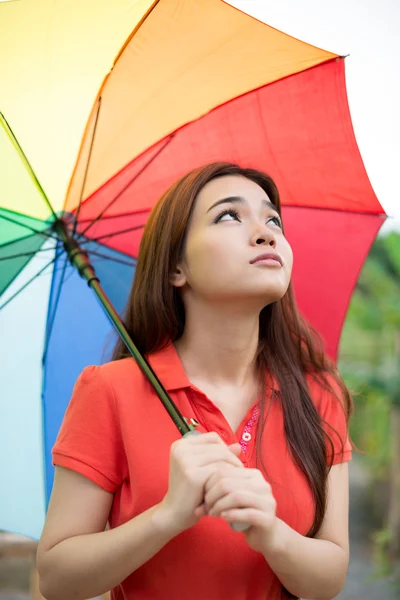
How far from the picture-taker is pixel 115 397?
1.81 meters

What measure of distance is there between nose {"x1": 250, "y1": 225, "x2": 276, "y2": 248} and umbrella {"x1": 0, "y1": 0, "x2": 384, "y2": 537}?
17.2 inches

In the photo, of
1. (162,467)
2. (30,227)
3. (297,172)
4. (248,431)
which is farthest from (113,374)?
(297,172)

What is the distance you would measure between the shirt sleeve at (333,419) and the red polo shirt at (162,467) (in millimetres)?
157

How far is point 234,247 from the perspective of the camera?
1829 mm

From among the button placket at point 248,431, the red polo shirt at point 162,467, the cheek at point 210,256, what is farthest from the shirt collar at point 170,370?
the cheek at point 210,256

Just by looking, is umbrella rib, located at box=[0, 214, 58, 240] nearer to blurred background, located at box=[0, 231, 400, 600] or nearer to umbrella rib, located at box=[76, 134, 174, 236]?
umbrella rib, located at box=[76, 134, 174, 236]

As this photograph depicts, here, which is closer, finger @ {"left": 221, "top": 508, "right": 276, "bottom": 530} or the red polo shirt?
finger @ {"left": 221, "top": 508, "right": 276, "bottom": 530}

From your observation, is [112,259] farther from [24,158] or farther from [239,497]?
[239,497]

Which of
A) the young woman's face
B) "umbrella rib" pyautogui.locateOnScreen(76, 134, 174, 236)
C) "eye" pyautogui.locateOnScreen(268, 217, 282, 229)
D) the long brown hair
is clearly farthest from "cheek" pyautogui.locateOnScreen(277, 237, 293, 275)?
"umbrella rib" pyautogui.locateOnScreen(76, 134, 174, 236)

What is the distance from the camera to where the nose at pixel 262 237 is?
1847 millimetres

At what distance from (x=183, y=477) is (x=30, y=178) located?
1052mm

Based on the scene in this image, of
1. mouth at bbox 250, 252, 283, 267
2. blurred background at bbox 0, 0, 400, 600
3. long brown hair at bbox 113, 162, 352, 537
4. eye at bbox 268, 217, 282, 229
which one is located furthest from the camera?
blurred background at bbox 0, 0, 400, 600

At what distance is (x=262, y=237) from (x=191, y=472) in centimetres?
66

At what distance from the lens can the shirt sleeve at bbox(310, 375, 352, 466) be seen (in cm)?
197
